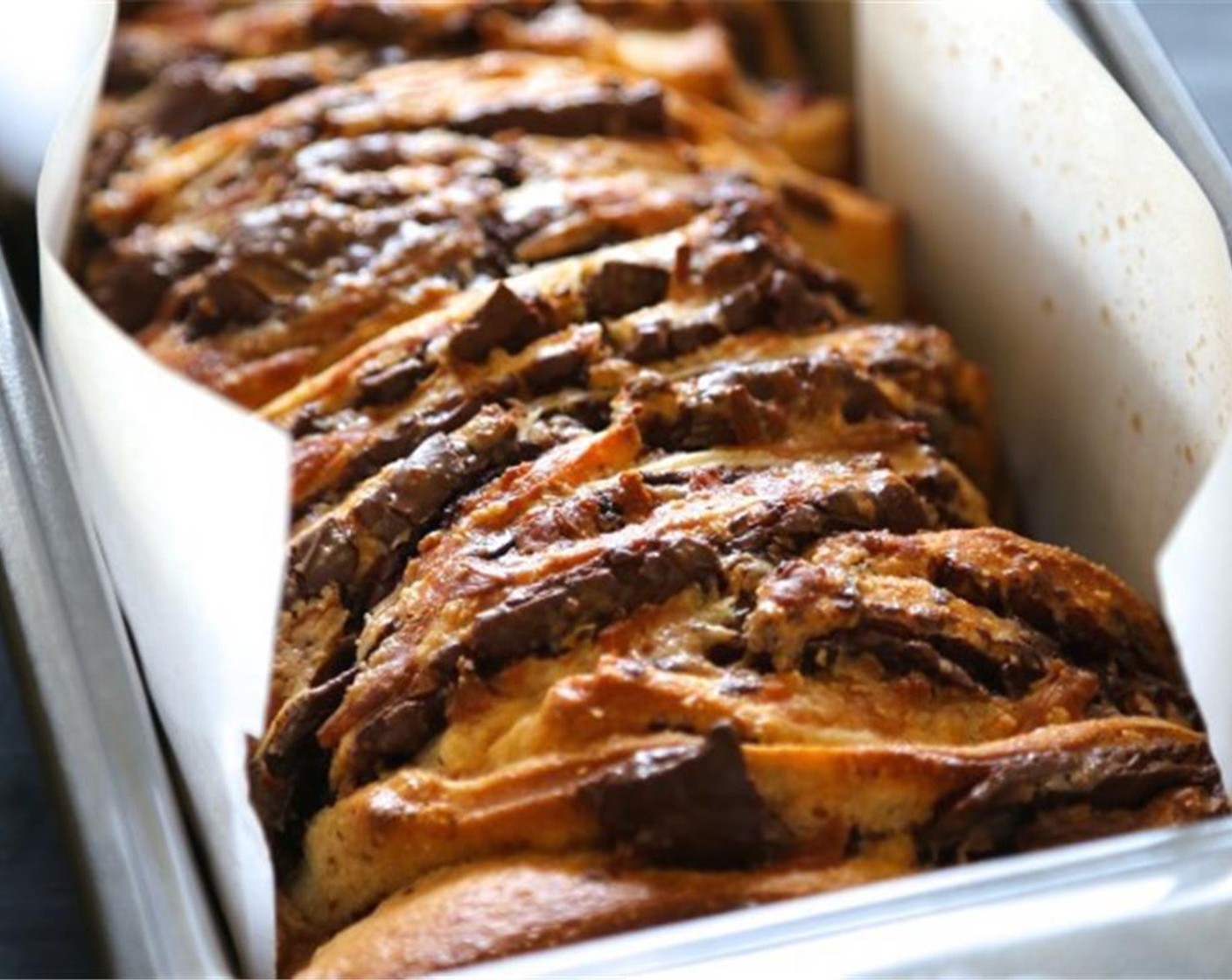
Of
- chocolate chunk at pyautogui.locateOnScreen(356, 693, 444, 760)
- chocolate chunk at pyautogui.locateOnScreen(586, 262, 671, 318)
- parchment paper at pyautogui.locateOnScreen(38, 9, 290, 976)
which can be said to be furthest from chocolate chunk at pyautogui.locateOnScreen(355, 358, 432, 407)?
chocolate chunk at pyautogui.locateOnScreen(356, 693, 444, 760)

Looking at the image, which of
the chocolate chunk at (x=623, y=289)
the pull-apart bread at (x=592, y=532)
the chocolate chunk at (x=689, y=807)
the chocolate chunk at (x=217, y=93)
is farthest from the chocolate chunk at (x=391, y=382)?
the chocolate chunk at (x=217, y=93)

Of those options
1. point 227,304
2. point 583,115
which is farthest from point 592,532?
point 583,115

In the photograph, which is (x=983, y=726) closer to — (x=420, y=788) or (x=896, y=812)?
(x=896, y=812)

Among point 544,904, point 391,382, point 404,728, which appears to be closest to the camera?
point 544,904

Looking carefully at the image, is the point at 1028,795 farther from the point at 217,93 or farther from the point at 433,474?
the point at 217,93

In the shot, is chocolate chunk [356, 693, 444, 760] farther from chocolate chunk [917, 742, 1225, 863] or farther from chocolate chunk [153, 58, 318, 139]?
chocolate chunk [153, 58, 318, 139]

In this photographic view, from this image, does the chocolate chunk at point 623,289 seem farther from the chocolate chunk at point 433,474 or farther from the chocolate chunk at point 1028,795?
the chocolate chunk at point 1028,795
